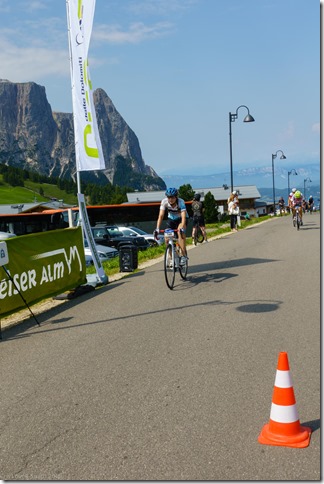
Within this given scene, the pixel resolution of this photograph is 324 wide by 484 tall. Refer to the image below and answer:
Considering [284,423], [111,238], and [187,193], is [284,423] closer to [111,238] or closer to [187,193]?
[111,238]

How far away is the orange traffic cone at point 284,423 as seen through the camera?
402 cm

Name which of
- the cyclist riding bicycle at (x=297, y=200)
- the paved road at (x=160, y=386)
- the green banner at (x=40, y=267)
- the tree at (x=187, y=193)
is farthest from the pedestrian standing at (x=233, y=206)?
the tree at (x=187, y=193)

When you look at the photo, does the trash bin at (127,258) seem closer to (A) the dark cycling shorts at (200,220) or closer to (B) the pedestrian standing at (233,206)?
(A) the dark cycling shorts at (200,220)

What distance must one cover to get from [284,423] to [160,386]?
5.11 feet

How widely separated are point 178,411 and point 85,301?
20.3 feet

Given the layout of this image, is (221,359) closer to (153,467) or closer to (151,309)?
(153,467)

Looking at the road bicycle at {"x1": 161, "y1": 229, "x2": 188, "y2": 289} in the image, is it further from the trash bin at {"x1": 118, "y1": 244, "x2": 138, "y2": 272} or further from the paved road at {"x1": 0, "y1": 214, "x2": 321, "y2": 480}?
the trash bin at {"x1": 118, "y1": 244, "x2": 138, "y2": 272}

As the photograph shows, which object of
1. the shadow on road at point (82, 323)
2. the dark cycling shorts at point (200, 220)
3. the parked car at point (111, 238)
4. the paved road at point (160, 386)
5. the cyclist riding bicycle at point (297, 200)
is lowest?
the parked car at point (111, 238)

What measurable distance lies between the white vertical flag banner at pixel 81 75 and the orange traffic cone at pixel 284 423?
28.8 feet

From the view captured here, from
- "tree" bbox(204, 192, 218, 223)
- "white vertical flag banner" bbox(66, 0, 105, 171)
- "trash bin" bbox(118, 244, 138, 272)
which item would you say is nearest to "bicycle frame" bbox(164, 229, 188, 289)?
"white vertical flag banner" bbox(66, 0, 105, 171)

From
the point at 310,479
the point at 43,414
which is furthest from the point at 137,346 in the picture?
the point at 310,479

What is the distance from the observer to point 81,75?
12.4 meters

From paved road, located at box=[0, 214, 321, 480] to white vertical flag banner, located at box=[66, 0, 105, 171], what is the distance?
3.58 meters

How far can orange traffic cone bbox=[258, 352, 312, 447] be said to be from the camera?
402 centimetres
